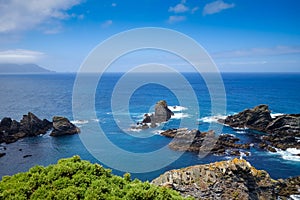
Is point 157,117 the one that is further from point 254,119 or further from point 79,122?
point 254,119

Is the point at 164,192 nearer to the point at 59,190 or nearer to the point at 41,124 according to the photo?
the point at 59,190

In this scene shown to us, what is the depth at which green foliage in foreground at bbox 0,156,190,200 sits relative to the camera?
10453 millimetres

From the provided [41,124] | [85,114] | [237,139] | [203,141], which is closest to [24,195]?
[203,141]

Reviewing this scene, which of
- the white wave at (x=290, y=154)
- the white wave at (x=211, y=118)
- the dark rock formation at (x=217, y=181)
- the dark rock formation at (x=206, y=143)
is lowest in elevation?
the white wave at (x=290, y=154)

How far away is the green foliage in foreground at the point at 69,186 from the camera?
10.5 metres

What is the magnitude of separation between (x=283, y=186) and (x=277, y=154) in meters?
17.3

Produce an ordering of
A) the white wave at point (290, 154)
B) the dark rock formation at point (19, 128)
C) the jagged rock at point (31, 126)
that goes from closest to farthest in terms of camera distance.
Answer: the white wave at point (290, 154)
the dark rock formation at point (19, 128)
the jagged rock at point (31, 126)

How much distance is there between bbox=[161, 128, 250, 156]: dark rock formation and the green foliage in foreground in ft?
128

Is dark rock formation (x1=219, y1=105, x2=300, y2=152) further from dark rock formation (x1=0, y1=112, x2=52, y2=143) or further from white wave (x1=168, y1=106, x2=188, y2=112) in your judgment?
dark rock formation (x1=0, y1=112, x2=52, y2=143)

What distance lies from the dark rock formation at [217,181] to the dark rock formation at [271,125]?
27.4m

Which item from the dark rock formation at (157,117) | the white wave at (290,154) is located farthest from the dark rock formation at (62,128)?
the white wave at (290,154)

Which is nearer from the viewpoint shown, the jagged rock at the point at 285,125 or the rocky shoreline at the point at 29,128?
the jagged rock at the point at 285,125

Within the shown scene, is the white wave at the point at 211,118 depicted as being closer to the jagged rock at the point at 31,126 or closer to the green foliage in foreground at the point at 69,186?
the jagged rock at the point at 31,126

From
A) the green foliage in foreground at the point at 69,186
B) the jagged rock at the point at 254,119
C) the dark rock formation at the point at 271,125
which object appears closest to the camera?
the green foliage in foreground at the point at 69,186
